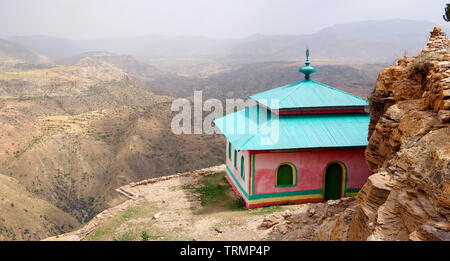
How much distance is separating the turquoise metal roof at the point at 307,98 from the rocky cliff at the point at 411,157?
657 centimetres

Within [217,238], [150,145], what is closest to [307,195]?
[217,238]

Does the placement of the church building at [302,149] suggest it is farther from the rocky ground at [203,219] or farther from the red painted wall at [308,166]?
the rocky ground at [203,219]

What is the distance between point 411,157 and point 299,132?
871 centimetres

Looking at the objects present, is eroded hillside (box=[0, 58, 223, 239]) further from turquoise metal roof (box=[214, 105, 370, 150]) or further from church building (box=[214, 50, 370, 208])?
church building (box=[214, 50, 370, 208])

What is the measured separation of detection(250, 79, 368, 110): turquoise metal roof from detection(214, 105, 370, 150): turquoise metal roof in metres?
0.54

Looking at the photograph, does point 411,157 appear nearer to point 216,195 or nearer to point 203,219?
point 203,219

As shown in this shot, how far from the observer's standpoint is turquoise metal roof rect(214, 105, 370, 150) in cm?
1402

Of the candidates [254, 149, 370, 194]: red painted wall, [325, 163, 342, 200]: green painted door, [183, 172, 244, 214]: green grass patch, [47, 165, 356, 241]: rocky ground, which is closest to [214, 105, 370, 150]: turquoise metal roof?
[254, 149, 370, 194]: red painted wall

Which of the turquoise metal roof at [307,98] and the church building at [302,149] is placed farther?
the turquoise metal roof at [307,98]

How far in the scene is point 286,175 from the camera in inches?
571

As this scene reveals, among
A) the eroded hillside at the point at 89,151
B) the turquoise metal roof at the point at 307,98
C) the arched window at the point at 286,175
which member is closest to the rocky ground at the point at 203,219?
the arched window at the point at 286,175

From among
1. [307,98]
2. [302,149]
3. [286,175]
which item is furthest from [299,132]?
[307,98]

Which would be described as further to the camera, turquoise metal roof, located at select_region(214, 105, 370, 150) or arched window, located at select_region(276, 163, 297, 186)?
arched window, located at select_region(276, 163, 297, 186)

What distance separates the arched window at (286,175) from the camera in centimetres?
1440
